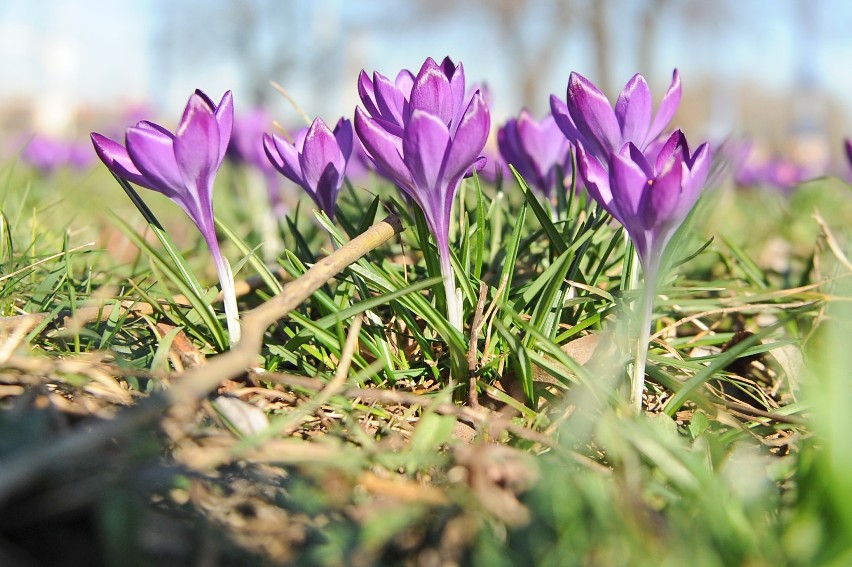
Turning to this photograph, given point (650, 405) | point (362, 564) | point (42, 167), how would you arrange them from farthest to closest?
point (42, 167), point (650, 405), point (362, 564)

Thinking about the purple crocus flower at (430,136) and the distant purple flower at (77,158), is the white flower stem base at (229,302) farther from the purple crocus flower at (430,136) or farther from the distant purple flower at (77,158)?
the distant purple flower at (77,158)

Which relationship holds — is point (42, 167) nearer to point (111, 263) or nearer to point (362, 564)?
point (111, 263)

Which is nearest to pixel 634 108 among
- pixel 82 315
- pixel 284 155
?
pixel 284 155

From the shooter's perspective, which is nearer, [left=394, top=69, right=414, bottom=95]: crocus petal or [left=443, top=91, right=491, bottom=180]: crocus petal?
[left=443, top=91, right=491, bottom=180]: crocus petal

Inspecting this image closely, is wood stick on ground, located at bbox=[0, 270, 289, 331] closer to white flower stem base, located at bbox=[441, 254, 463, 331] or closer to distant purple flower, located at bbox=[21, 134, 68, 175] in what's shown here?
white flower stem base, located at bbox=[441, 254, 463, 331]

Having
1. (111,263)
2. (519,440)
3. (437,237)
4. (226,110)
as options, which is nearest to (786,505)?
(519,440)

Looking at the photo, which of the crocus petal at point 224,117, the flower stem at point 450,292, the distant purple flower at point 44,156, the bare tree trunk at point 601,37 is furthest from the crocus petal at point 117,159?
the bare tree trunk at point 601,37

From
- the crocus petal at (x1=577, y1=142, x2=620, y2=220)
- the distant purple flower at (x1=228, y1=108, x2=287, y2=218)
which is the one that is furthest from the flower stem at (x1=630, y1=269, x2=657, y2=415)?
the distant purple flower at (x1=228, y1=108, x2=287, y2=218)
